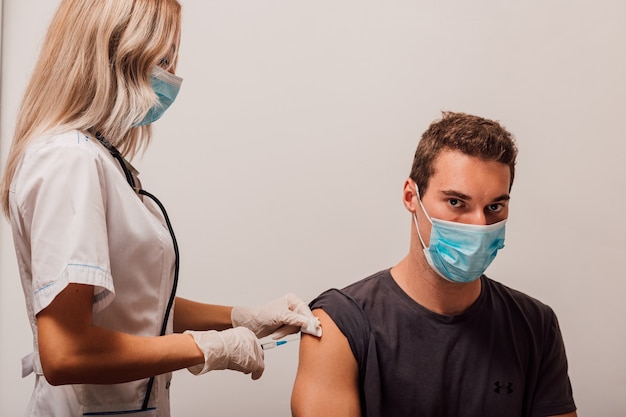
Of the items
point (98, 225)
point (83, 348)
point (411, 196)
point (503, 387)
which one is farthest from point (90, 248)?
point (503, 387)

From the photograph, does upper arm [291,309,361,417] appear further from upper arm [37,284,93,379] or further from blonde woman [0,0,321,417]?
upper arm [37,284,93,379]

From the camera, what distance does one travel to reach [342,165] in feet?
7.27

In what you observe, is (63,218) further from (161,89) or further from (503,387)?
(503,387)

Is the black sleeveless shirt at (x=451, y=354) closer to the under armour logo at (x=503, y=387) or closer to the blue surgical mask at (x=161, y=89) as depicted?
the under armour logo at (x=503, y=387)

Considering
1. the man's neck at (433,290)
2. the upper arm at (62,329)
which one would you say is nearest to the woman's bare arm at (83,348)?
the upper arm at (62,329)

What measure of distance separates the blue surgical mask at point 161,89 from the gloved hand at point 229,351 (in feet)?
1.44

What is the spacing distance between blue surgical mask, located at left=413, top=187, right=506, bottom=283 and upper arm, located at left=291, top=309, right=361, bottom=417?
281 mm

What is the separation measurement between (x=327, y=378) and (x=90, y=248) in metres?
0.62

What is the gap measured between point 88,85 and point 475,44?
138 centimetres

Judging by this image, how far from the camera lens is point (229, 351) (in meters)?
1.46

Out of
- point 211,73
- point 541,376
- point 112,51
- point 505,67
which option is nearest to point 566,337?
point 541,376

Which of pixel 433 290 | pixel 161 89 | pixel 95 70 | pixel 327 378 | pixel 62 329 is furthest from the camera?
pixel 433 290

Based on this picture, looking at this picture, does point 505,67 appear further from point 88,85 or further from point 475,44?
point 88,85

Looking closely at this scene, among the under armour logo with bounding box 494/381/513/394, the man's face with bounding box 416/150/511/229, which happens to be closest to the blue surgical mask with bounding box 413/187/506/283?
the man's face with bounding box 416/150/511/229
